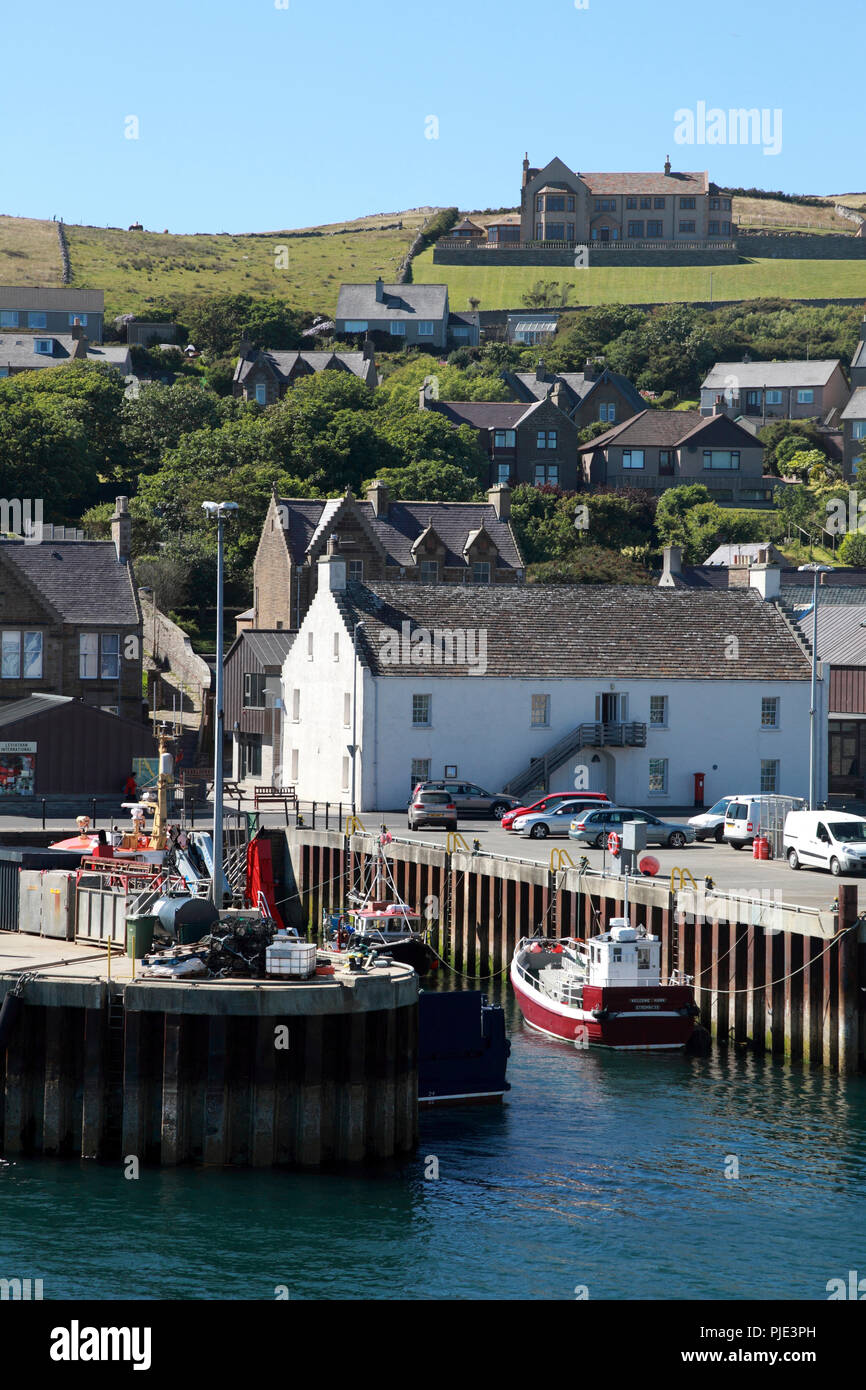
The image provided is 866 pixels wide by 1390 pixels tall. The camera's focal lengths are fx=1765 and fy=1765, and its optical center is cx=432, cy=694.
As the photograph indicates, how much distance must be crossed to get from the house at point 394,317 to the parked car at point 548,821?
408 ft

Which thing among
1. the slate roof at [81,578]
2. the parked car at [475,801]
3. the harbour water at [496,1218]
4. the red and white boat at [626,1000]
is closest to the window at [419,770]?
the parked car at [475,801]

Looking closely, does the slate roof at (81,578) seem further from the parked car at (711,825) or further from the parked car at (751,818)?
the parked car at (751,818)

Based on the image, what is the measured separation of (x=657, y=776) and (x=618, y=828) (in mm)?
11902

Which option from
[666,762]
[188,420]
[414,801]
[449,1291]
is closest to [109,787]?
[414,801]

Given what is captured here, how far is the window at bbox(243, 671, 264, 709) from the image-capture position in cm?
7400

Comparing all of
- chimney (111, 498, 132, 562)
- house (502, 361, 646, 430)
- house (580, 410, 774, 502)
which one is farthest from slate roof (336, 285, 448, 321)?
chimney (111, 498, 132, 562)

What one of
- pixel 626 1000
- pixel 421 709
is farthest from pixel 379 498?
pixel 626 1000

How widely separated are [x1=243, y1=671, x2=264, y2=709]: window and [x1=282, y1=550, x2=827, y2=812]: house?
7674 millimetres

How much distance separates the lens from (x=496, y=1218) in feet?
83.1

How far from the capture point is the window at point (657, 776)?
64188 mm

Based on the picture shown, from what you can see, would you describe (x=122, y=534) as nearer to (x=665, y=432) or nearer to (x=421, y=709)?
(x=421, y=709)

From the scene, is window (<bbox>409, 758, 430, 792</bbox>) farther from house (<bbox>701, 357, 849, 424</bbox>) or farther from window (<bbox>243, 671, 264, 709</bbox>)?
house (<bbox>701, 357, 849, 424</bbox>)

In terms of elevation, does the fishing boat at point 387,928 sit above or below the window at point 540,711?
below
